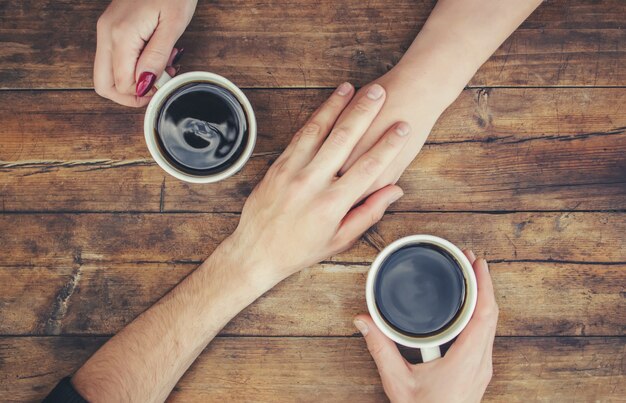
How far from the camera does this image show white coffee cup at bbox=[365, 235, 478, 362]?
0.91 metres

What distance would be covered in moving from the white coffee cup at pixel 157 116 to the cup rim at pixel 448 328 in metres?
0.31

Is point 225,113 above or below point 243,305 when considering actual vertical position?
above

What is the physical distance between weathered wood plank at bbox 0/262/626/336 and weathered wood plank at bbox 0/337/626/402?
0.08ft

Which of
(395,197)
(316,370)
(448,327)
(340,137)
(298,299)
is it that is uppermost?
(340,137)

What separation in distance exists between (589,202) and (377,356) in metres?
0.56

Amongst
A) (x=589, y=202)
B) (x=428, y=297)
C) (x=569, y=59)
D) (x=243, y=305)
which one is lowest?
(x=243, y=305)

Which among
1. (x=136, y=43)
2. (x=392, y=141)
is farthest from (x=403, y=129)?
(x=136, y=43)

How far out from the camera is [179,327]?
102cm

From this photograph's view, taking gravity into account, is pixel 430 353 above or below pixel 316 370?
above

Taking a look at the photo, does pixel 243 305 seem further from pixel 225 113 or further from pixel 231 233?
pixel 225 113

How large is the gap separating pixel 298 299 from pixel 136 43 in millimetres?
596

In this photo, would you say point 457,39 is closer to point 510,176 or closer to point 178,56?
point 510,176

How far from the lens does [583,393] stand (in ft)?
3.55

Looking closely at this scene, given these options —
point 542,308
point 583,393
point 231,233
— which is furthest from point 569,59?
point 231,233
